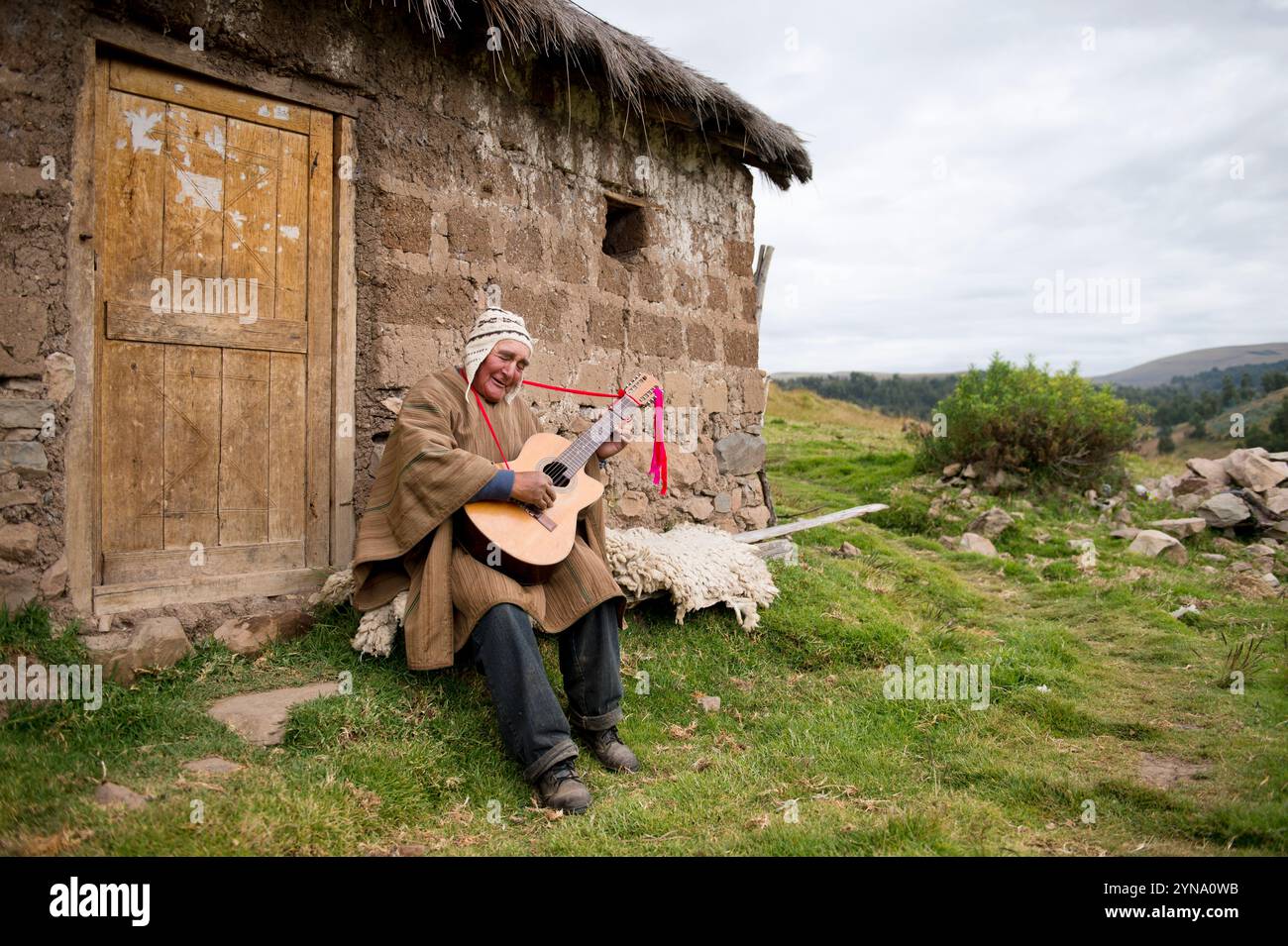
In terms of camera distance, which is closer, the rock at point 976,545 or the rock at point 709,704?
the rock at point 709,704

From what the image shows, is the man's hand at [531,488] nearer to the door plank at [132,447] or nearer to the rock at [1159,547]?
the door plank at [132,447]

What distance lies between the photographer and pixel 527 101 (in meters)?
4.81

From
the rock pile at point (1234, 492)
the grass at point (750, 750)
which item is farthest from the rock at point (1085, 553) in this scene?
the grass at point (750, 750)

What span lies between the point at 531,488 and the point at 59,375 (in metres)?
1.80

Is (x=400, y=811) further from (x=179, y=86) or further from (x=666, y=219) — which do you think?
(x=666, y=219)

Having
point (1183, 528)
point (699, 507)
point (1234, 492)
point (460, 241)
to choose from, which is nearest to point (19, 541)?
point (460, 241)

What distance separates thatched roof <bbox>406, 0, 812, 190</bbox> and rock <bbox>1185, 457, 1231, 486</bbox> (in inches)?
256

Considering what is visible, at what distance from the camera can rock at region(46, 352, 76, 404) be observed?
324 centimetres

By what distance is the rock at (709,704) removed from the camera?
4102mm

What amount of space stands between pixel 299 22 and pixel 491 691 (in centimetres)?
302

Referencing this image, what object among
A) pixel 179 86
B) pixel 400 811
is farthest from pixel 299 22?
pixel 400 811

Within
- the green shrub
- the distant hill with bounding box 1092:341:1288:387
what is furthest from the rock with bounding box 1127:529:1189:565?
the distant hill with bounding box 1092:341:1288:387

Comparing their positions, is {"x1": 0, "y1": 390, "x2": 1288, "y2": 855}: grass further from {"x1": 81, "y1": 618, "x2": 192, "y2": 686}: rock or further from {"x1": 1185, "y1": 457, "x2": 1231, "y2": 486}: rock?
{"x1": 1185, "y1": 457, "x2": 1231, "y2": 486}: rock

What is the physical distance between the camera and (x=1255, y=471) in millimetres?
9445
